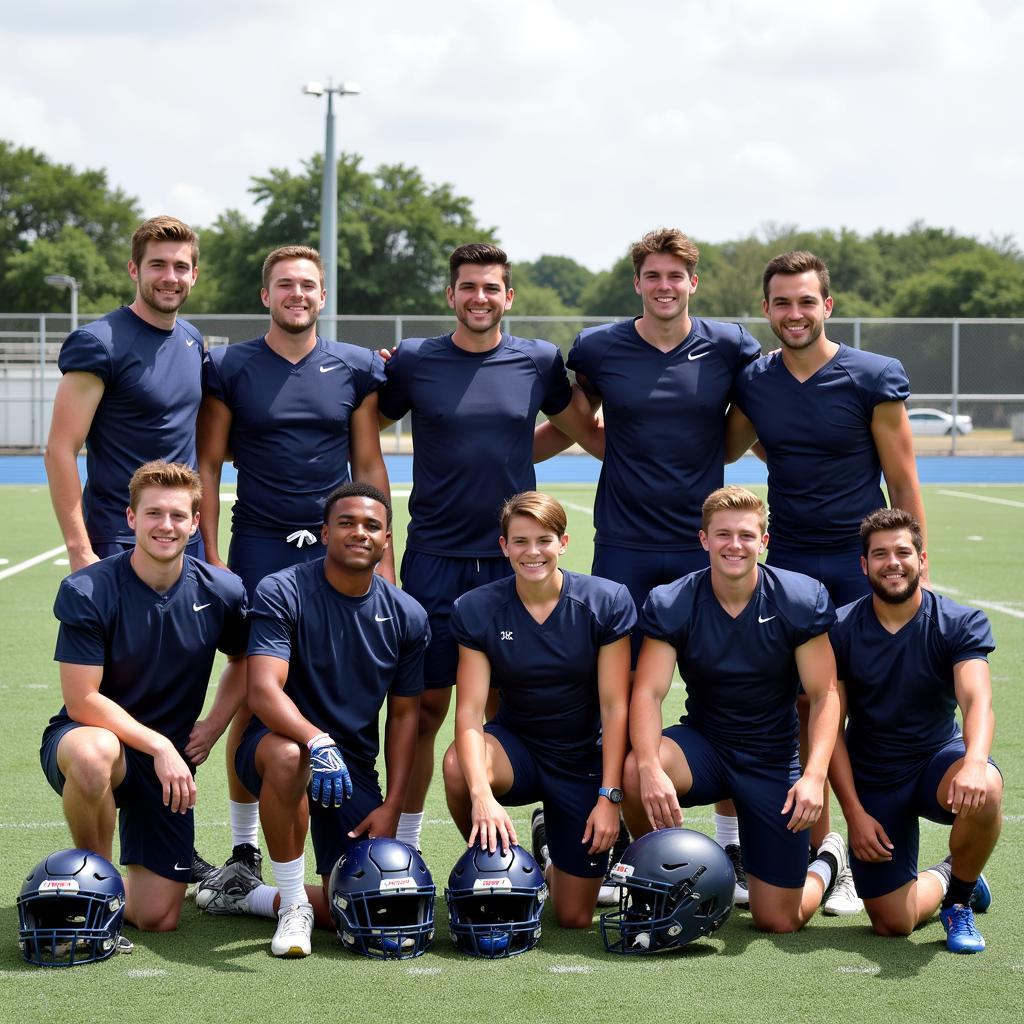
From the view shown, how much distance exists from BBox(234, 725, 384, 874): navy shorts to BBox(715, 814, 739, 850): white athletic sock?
1.20 meters

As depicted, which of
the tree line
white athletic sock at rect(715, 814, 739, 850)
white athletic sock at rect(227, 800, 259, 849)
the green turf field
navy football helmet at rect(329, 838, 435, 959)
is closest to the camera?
the green turf field

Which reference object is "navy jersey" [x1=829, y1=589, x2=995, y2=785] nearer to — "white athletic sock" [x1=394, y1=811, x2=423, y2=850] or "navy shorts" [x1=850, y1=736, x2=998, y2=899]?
"navy shorts" [x1=850, y1=736, x2=998, y2=899]

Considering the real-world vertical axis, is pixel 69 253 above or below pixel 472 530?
above

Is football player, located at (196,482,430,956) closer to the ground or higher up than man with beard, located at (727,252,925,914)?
closer to the ground

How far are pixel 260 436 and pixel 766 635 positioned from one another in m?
1.82

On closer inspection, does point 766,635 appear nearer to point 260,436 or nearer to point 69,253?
point 260,436

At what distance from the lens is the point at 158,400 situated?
472 centimetres

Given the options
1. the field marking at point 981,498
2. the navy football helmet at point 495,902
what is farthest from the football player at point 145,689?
the field marking at point 981,498

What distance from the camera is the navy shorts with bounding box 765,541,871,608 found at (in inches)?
192

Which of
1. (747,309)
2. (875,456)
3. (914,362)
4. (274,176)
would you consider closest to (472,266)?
(875,456)

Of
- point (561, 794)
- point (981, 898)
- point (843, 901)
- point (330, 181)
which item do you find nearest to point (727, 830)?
point (843, 901)

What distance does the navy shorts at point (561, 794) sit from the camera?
4371 millimetres

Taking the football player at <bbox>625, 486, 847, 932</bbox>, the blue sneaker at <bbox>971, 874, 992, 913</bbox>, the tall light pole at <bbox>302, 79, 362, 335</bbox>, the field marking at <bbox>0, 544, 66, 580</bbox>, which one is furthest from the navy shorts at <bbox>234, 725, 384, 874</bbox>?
the tall light pole at <bbox>302, 79, 362, 335</bbox>

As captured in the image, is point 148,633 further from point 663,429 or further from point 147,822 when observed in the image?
point 663,429
